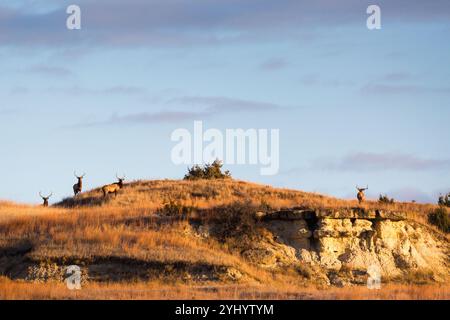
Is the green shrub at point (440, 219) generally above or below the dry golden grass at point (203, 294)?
above

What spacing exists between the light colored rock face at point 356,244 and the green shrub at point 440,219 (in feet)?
14.3

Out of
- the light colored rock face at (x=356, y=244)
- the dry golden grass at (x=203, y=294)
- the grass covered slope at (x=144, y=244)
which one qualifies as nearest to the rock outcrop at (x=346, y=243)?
the light colored rock face at (x=356, y=244)

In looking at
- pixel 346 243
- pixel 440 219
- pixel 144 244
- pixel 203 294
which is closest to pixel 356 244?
pixel 346 243

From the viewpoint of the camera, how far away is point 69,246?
43969 mm

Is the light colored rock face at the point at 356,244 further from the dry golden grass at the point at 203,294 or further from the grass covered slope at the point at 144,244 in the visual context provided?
the dry golden grass at the point at 203,294

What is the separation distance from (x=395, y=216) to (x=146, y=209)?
14.2 metres

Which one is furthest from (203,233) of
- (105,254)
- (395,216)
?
(395,216)

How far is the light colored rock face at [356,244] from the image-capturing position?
4872cm

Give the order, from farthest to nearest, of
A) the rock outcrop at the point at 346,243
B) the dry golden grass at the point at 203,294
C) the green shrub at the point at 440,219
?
the green shrub at the point at 440,219, the rock outcrop at the point at 346,243, the dry golden grass at the point at 203,294

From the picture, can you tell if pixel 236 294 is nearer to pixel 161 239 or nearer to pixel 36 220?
pixel 161 239

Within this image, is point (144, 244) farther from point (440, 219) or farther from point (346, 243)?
point (440, 219)

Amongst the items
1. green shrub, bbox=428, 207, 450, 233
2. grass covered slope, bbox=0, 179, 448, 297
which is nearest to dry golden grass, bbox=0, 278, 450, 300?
grass covered slope, bbox=0, 179, 448, 297

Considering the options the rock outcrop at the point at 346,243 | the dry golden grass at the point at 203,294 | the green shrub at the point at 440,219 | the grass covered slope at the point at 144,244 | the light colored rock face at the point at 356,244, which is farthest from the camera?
the green shrub at the point at 440,219

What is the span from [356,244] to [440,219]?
909 centimetres
